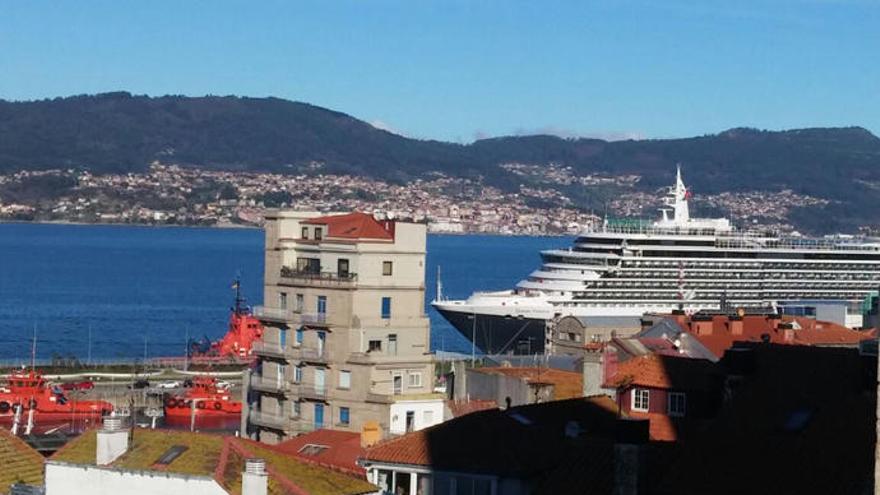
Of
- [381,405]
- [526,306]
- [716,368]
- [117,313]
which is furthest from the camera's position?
[117,313]

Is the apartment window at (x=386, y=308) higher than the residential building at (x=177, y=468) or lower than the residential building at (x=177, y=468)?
higher

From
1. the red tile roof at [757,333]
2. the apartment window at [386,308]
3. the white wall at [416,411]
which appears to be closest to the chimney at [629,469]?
the white wall at [416,411]

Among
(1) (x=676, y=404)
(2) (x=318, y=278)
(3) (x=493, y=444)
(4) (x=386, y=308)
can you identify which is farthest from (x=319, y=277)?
(3) (x=493, y=444)

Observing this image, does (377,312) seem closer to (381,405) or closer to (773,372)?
(381,405)

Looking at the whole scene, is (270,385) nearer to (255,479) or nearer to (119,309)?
(255,479)

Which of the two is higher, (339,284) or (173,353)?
(339,284)

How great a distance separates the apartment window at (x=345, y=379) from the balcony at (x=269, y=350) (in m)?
1.67

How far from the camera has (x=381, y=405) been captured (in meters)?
35.9

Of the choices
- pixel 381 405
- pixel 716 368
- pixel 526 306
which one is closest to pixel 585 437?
pixel 716 368

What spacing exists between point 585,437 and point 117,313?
4544 inches

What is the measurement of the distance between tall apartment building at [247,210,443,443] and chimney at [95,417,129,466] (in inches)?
552

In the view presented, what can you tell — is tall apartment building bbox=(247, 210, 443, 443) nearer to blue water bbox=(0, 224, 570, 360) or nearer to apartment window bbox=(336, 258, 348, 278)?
apartment window bbox=(336, 258, 348, 278)

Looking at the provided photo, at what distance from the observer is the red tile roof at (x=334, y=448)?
80.7 feet

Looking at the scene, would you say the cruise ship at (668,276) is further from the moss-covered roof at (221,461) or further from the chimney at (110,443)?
the chimney at (110,443)
